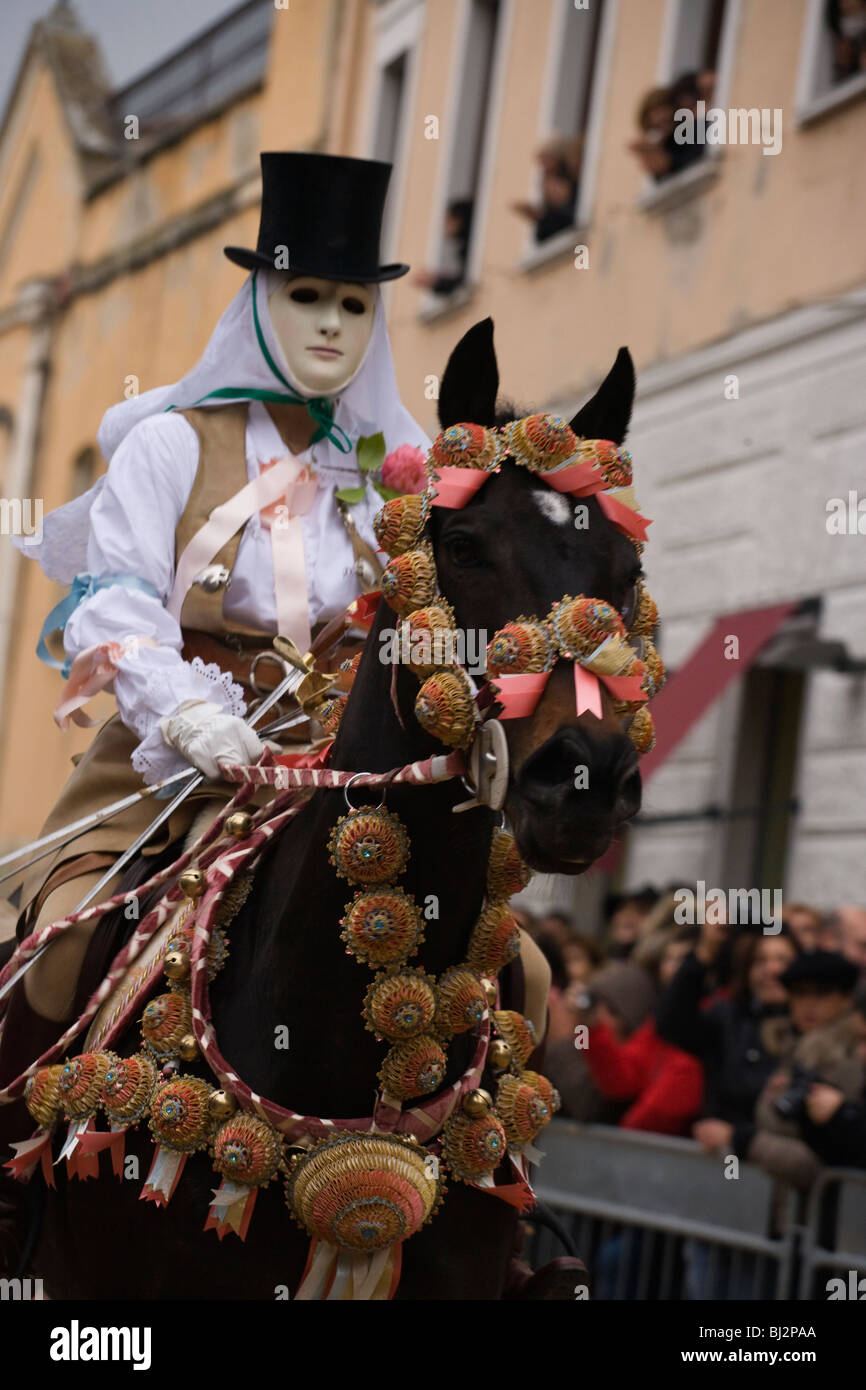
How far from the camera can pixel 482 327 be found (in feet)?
13.1

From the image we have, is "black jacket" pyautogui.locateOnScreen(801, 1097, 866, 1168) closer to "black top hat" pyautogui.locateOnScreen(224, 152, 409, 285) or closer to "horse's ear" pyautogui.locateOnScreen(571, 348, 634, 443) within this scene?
"black top hat" pyautogui.locateOnScreen(224, 152, 409, 285)

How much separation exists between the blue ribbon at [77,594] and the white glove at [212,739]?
49cm

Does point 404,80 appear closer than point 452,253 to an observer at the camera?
No

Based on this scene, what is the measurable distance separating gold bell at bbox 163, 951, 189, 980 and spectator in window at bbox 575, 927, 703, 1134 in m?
4.75

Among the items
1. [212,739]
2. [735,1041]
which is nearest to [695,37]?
[735,1041]

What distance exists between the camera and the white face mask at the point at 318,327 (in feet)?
17.4

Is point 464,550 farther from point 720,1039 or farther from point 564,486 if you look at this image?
point 720,1039

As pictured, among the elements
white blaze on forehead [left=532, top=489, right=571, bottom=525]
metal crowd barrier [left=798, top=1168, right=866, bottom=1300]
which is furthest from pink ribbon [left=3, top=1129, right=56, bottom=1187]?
metal crowd barrier [left=798, top=1168, right=866, bottom=1300]

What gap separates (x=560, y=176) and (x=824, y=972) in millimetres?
9491

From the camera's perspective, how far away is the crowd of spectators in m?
7.87

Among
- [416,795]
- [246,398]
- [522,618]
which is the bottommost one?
[416,795]

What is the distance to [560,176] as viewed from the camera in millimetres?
16141

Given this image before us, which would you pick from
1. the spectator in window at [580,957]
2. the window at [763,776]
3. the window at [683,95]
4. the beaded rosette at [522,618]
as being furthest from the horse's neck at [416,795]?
the window at [683,95]
